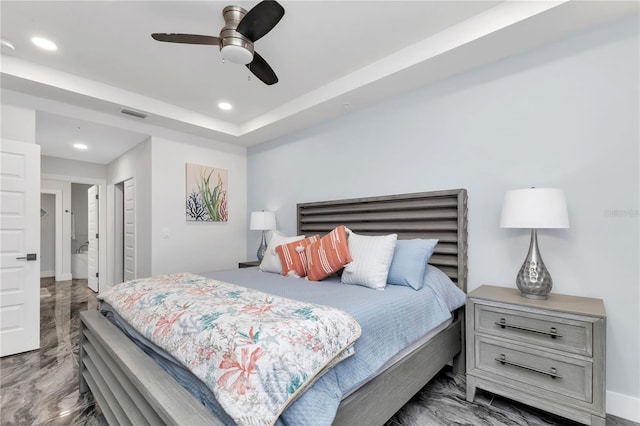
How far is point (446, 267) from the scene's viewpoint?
8.54 ft

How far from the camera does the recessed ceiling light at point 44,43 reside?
237 cm

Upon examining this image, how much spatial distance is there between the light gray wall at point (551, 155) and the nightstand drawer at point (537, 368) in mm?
502

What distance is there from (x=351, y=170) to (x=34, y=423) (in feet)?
10.2

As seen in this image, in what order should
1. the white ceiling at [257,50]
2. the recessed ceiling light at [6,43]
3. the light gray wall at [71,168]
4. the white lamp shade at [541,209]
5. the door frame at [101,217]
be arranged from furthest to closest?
the door frame at [101,217] < the light gray wall at [71,168] < the recessed ceiling light at [6,43] < the white ceiling at [257,50] < the white lamp shade at [541,209]

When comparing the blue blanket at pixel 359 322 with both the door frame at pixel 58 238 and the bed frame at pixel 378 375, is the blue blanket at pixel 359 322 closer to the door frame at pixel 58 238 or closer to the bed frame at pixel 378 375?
the bed frame at pixel 378 375

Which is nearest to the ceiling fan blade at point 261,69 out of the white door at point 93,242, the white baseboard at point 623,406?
the white baseboard at point 623,406

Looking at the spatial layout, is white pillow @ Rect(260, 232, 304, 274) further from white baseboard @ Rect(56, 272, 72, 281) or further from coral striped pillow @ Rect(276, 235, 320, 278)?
white baseboard @ Rect(56, 272, 72, 281)

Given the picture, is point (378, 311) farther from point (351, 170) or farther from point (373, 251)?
point (351, 170)

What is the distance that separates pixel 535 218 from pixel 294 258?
184cm

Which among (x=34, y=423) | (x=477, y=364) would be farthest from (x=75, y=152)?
(x=477, y=364)

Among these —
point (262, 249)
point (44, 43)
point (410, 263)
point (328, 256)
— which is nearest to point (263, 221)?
point (262, 249)

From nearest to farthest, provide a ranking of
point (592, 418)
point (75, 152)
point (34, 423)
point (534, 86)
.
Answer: point (592, 418)
point (34, 423)
point (534, 86)
point (75, 152)

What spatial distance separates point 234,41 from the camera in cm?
195

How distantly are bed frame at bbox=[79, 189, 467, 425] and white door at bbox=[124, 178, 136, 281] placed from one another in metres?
2.42
